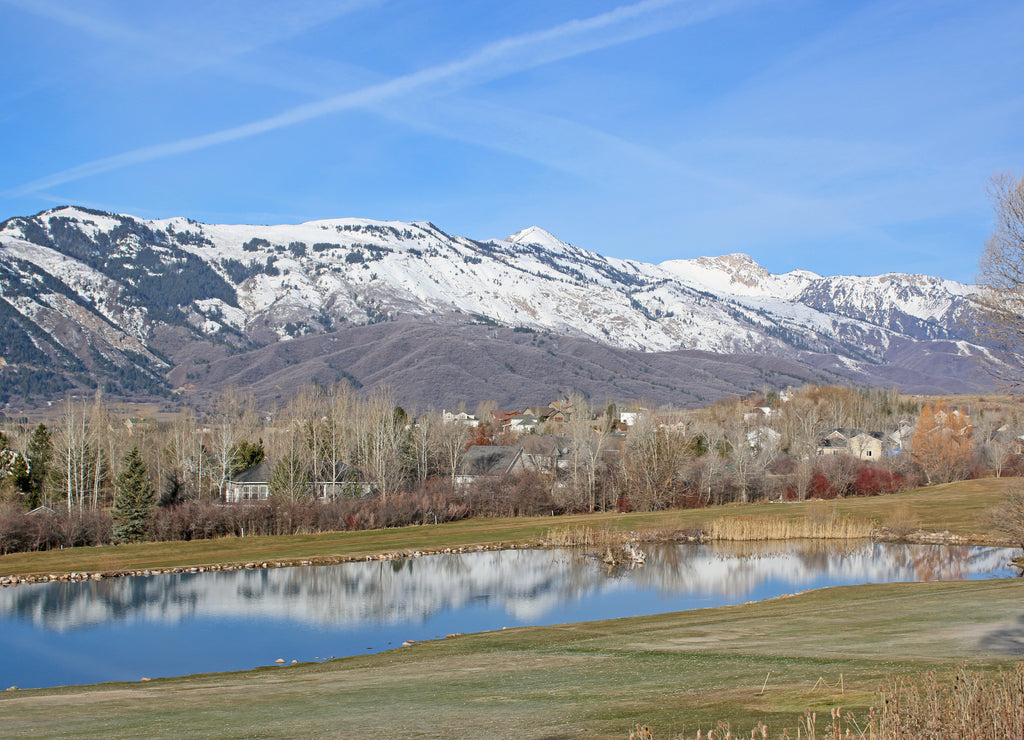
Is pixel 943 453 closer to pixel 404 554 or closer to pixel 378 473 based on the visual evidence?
pixel 378 473

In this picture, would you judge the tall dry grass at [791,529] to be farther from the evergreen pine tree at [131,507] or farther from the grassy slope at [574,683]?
the evergreen pine tree at [131,507]

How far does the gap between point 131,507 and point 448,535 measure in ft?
72.2

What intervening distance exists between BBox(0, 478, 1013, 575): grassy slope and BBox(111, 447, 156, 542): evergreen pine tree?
2.46 m

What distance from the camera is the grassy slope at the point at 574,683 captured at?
13562 millimetres

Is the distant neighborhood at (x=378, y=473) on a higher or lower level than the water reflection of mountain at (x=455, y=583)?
higher

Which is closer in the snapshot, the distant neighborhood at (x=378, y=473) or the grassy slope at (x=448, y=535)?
the grassy slope at (x=448, y=535)

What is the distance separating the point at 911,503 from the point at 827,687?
63.8 m

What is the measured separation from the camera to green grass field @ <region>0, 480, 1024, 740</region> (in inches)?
535

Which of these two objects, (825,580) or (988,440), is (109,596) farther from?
(988,440)

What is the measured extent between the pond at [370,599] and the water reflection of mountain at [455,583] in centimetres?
10

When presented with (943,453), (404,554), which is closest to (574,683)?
(404,554)

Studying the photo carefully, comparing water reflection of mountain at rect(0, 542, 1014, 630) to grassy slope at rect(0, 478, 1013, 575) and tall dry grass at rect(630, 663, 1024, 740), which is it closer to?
grassy slope at rect(0, 478, 1013, 575)

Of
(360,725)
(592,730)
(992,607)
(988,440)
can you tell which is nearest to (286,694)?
(360,725)

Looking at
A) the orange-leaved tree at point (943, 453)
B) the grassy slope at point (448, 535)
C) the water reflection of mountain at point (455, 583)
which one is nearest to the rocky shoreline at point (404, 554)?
the grassy slope at point (448, 535)
